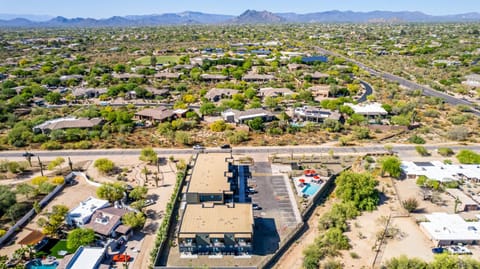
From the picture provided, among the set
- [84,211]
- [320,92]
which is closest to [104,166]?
[84,211]

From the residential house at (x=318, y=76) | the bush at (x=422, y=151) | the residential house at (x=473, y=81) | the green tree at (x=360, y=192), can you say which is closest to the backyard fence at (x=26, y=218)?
the green tree at (x=360, y=192)

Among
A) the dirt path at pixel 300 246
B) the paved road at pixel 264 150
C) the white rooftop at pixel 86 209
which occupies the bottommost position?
the dirt path at pixel 300 246

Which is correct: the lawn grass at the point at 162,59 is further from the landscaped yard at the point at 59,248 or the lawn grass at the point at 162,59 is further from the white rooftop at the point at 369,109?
the landscaped yard at the point at 59,248

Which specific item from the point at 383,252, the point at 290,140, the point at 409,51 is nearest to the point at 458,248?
the point at 383,252

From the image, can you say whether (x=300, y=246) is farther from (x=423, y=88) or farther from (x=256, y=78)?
(x=423, y=88)

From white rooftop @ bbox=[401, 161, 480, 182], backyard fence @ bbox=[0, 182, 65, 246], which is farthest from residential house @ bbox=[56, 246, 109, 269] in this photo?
white rooftop @ bbox=[401, 161, 480, 182]

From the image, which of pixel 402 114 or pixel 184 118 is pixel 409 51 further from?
pixel 184 118

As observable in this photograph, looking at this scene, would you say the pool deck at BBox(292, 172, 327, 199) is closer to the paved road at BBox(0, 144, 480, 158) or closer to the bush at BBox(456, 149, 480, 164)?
the paved road at BBox(0, 144, 480, 158)
